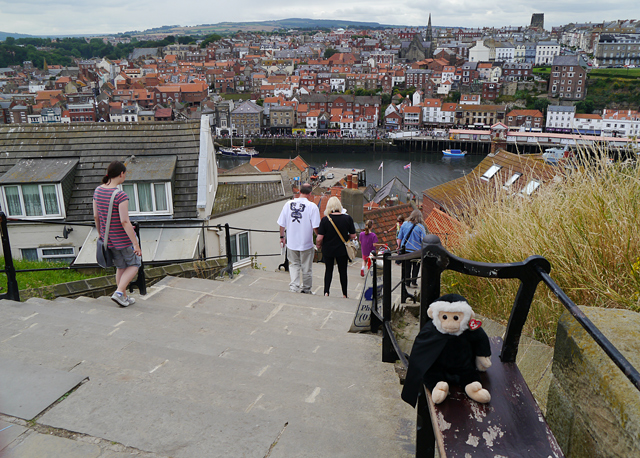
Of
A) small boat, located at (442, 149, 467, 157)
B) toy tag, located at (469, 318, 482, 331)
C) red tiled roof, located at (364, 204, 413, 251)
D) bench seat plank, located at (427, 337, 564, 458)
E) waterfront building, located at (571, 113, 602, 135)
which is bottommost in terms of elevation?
small boat, located at (442, 149, 467, 157)

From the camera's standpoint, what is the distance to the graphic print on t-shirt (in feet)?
18.3

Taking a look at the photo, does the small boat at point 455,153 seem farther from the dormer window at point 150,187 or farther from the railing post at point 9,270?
the railing post at point 9,270

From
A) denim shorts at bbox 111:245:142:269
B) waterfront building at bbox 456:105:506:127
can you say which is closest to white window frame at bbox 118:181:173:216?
denim shorts at bbox 111:245:142:269

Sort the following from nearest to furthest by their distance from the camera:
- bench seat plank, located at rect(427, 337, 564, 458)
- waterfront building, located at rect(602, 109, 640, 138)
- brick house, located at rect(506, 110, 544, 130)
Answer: bench seat plank, located at rect(427, 337, 564, 458)
waterfront building, located at rect(602, 109, 640, 138)
brick house, located at rect(506, 110, 544, 130)

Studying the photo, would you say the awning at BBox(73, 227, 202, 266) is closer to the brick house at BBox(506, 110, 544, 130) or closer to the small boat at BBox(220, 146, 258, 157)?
the small boat at BBox(220, 146, 258, 157)

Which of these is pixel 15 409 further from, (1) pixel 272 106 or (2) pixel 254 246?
(1) pixel 272 106

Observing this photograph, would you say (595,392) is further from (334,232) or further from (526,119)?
(526,119)

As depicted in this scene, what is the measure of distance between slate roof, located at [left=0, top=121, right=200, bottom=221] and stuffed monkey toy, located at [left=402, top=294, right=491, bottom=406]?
9.00m

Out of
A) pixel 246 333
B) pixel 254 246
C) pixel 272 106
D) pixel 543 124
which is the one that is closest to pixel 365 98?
pixel 272 106

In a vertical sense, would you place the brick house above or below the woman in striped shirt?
below

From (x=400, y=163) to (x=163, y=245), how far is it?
194 ft

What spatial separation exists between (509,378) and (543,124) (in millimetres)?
92010

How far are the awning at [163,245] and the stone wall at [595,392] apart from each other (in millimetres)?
7861

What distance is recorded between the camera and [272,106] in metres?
87.3
